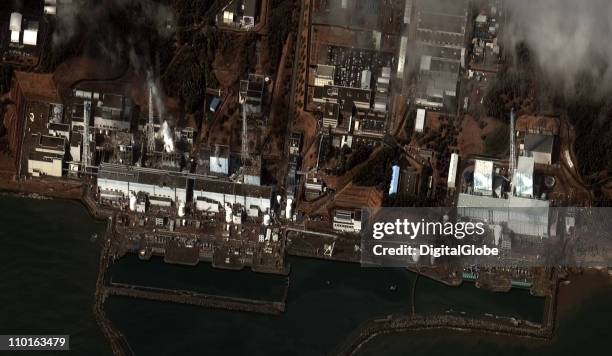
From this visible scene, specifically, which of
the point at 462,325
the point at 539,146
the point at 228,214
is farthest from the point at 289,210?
the point at 539,146

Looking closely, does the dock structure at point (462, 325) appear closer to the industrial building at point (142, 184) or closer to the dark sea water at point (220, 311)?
the dark sea water at point (220, 311)

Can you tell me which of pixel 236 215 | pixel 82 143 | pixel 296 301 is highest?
pixel 82 143

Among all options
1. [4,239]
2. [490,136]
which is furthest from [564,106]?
[4,239]

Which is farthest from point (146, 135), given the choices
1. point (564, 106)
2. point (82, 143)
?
point (564, 106)

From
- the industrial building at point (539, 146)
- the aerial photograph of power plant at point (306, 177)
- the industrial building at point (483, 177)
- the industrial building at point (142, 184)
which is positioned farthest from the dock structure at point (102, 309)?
the industrial building at point (539, 146)

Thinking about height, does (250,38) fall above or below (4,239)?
above

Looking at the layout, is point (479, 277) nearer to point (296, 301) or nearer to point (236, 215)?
point (296, 301)

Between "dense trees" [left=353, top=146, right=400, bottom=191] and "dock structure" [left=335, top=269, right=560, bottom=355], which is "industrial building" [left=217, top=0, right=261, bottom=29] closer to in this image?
"dense trees" [left=353, top=146, right=400, bottom=191]
